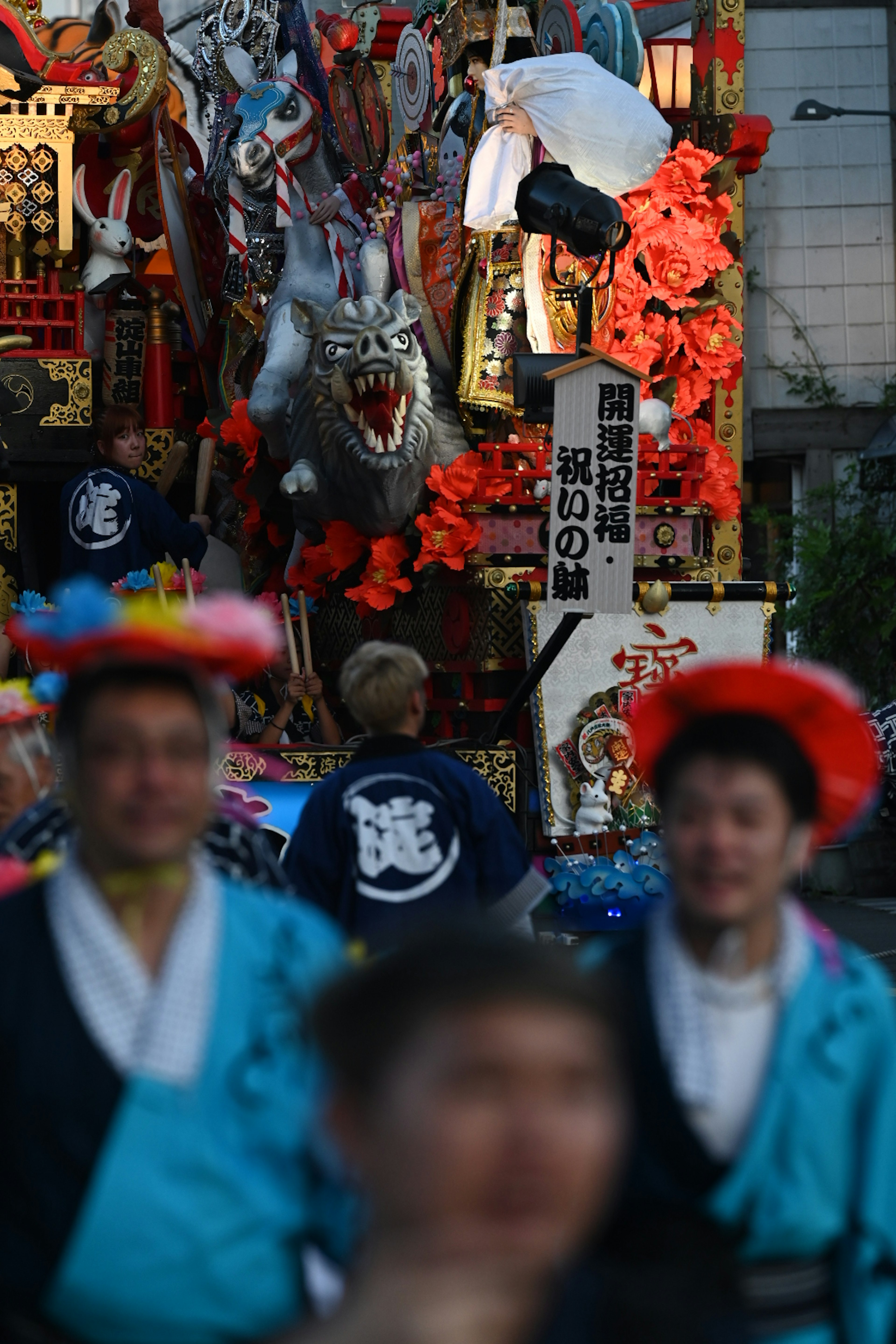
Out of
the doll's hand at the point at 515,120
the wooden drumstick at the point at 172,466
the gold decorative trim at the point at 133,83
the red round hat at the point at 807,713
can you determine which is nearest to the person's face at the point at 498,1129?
the red round hat at the point at 807,713

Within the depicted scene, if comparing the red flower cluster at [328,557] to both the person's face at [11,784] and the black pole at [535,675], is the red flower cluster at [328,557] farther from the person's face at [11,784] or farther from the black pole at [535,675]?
the person's face at [11,784]

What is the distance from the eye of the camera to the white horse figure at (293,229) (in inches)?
361

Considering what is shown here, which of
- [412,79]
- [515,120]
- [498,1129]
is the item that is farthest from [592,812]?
[498,1129]

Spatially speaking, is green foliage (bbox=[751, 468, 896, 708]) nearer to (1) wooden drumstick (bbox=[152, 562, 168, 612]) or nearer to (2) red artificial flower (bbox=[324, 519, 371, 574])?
(2) red artificial flower (bbox=[324, 519, 371, 574])

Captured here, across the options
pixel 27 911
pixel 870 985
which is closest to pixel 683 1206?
pixel 870 985

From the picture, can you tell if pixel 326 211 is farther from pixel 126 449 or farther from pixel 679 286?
pixel 679 286

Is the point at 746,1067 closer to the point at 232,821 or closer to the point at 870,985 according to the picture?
the point at 870,985

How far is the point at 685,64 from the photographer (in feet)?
33.6

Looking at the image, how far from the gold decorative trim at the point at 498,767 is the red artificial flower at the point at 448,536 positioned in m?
0.92

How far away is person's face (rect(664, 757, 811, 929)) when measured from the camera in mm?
2041

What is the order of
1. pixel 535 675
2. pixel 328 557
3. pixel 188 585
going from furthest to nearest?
pixel 328 557 → pixel 188 585 → pixel 535 675

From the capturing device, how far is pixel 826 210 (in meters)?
16.5

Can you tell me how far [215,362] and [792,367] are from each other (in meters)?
7.07

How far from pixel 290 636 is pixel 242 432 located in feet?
5.82
